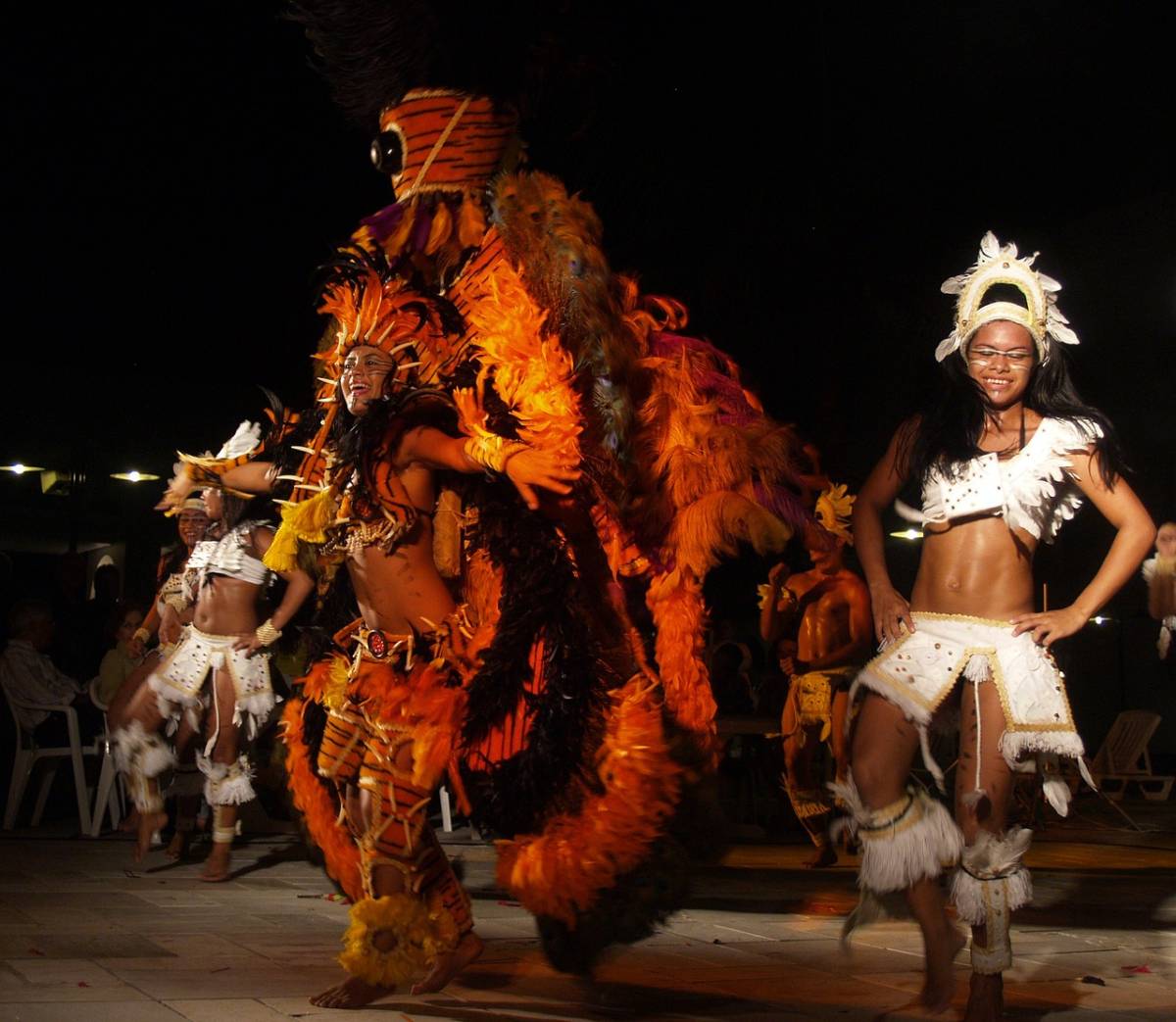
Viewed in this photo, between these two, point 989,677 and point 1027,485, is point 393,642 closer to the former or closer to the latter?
point 989,677

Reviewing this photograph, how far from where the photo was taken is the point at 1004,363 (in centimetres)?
409

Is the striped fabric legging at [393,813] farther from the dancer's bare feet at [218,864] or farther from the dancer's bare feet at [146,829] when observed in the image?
the dancer's bare feet at [146,829]

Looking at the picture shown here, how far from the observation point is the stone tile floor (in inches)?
158

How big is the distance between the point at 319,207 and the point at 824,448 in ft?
16.3

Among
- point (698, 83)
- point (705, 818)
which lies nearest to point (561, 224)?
point (705, 818)

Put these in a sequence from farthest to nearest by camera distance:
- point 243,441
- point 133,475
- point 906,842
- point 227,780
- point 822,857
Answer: point 133,475 → point 822,857 → point 227,780 → point 243,441 → point 906,842

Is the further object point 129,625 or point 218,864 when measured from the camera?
point 129,625

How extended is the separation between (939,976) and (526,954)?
5.27 feet

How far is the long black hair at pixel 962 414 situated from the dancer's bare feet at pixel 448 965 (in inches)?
73.2

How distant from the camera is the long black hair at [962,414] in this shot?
13.4ft

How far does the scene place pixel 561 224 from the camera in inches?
182

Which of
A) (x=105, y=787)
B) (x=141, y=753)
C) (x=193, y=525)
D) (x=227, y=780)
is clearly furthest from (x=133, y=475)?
(x=227, y=780)

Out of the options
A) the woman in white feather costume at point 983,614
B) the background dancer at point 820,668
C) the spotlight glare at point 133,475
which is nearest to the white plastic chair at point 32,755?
the spotlight glare at point 133,475

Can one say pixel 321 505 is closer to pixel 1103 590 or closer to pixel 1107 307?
pixel 1103 590
